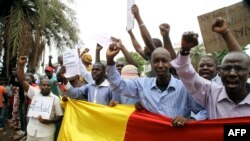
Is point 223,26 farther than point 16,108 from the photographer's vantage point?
No

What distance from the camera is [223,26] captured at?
10.1 feet

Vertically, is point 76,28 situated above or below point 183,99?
above

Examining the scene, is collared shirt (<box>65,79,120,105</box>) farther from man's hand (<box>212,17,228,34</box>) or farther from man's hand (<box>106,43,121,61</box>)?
man's hand (<box>212,17,228,34</box>)

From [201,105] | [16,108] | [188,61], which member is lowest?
[16,108]

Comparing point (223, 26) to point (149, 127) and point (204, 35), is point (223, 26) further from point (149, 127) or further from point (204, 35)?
point (204, 35)

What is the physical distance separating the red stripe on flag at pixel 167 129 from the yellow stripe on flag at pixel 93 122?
0.16 m

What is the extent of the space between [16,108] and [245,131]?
8.34 metres

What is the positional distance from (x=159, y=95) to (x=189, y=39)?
0.81 metres

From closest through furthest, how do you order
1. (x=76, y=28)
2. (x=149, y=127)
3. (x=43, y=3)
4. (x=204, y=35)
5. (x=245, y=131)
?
(x=245, y=131) < (x=149, y=127) < (x=204, y=35) < (x=43, y=3) < (x=76, y=28)

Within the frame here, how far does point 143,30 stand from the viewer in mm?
4660

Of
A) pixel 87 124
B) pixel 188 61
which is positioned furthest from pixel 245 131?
pixel 87 124

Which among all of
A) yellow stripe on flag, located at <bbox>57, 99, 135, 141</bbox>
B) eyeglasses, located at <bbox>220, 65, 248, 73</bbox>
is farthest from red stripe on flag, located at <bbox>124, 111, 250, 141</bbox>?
eyeglasses, located at <bbox>220, 65, 248, 73</bbox>

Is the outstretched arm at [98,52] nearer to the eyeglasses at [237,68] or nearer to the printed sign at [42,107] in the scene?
the printed sign at [42,107]

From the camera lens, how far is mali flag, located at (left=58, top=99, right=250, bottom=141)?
320cm
